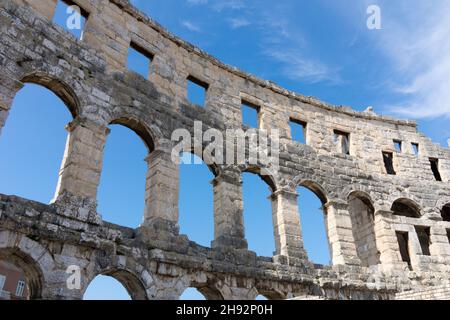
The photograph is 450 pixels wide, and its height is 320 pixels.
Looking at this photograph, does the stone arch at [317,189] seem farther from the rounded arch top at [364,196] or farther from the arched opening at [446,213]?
the arched opening at [446,213]

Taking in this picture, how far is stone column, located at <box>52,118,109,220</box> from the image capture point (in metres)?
7.36

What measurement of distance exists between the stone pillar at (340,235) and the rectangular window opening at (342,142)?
9.73 ft

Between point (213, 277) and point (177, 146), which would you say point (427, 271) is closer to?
point (213, 277)

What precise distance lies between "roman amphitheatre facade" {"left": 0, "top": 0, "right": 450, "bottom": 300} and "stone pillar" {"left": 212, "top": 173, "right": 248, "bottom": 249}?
→ 33 millimetres

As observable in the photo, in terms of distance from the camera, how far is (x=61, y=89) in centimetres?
830

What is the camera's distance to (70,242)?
674 cm

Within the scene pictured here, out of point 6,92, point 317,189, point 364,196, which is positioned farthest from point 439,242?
point 6,92

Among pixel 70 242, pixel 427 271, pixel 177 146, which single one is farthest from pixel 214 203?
pixel 427 271

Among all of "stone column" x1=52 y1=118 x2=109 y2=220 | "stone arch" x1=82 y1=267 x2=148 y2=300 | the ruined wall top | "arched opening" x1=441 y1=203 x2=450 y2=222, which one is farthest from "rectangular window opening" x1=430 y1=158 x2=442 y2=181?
"stone column" x1=52 y1=118 x2=109 y2=220

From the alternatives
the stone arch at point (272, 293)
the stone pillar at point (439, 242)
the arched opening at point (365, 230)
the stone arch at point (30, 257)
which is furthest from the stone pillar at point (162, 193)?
the stone pillar at point (439, 242)

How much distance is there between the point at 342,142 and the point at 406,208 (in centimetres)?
328

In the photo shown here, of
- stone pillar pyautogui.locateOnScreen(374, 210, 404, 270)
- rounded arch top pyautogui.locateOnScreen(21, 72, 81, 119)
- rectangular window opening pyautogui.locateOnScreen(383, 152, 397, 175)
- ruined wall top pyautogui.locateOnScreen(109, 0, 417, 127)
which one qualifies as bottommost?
stone pillar pyautogui.locateOnScreen(374, 210, 404, 270)

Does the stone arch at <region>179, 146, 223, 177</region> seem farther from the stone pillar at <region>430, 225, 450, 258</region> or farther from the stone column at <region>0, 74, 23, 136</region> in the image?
the stone pillar at <region>430, 225, 450, 258</region>

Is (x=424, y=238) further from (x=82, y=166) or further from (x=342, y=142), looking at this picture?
(x=82, y=166)
